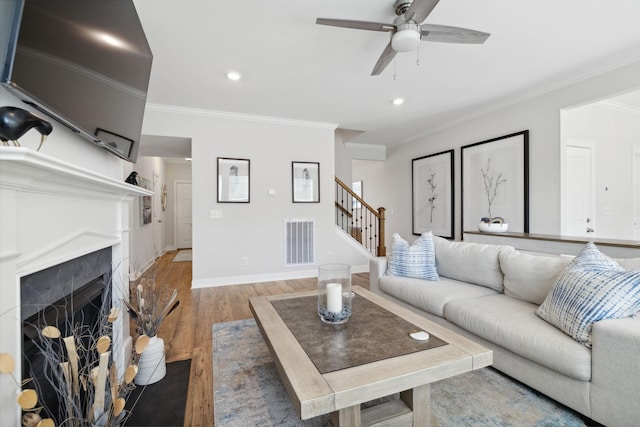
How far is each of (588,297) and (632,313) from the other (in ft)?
0.60

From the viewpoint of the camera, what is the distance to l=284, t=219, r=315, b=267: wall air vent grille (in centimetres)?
452

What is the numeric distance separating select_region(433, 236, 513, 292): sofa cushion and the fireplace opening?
102 inches

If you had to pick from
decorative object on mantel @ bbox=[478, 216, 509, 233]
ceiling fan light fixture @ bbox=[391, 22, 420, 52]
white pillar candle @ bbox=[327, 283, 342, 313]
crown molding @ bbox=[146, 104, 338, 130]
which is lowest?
white pillar candle @ bbox=[327, 283, 342, 313]

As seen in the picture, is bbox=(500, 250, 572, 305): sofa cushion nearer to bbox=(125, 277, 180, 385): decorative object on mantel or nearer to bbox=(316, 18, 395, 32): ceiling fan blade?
bbox=(316, 18, 395, 32): ceiling fan blade

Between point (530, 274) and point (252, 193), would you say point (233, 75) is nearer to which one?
point (252, 193)

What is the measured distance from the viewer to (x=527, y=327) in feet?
5.31

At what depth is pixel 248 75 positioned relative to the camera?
2.99 metres

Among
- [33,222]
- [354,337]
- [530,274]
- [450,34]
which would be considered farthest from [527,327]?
[33,222]

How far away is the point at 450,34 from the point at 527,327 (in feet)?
6.41

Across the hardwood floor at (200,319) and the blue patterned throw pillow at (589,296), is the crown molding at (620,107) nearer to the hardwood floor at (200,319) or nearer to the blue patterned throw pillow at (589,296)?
the blue patterned throw pillow at (589,296)

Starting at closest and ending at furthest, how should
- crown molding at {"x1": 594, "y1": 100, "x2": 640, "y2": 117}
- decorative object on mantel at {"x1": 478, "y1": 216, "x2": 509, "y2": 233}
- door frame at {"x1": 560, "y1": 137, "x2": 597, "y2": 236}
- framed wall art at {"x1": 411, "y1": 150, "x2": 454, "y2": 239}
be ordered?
door frame at {"x1": 560, "y1": 137, "x2": 597, "y2": 236} → decorative object on mantel at {"x1": 478, "y1": 216, "x2": 509, "y2": 233} → crown molding at {"x1": 594, "y1": 100, "x2": 640, "y2": 117} → framed wall art at {"x1": 411, "y1": 150, "x2": 454, "y2": 239}

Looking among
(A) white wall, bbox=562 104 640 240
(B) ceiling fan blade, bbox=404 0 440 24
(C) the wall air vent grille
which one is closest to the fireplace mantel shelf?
(B) ceiling fan blade, bbox=404 0 440 24

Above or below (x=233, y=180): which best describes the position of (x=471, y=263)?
below

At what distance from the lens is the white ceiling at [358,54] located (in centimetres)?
205
